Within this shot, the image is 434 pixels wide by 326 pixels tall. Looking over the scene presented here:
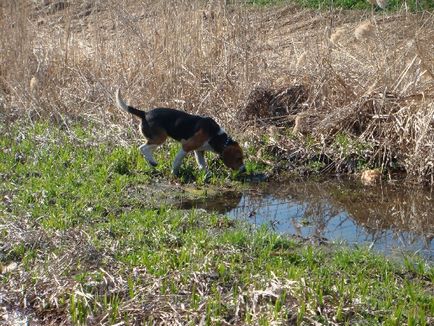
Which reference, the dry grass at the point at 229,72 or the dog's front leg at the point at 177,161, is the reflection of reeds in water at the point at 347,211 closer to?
the dry grass at the point at 229,72

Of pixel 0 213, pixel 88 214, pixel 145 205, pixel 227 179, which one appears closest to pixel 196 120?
pixel 227 179

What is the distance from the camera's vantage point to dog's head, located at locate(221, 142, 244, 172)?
27.5ft

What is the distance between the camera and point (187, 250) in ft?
19.1

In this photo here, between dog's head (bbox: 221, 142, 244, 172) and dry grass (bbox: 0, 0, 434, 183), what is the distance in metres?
0.92

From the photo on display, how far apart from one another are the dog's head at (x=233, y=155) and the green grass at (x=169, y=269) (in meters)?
1.06

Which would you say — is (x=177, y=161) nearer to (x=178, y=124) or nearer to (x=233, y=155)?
(x=178, y=124)

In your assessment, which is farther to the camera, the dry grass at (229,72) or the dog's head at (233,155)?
the dry grass at (229,72)

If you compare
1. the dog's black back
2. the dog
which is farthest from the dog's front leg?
the dog's black back

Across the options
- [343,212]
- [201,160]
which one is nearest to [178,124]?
[201,160]

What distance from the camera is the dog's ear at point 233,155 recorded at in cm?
839

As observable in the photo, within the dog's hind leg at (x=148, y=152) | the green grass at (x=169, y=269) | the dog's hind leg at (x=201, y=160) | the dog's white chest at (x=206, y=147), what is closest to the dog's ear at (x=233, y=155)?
the dog's white chest at (x=206, y=147)

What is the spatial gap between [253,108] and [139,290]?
16.9 ft

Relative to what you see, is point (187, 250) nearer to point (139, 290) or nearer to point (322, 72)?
point (139, 290)

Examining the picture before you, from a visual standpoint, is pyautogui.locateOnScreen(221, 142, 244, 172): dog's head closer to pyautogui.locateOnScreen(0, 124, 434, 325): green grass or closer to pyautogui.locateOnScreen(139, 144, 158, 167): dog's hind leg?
pyautogui.locateOnScreen(139, 144, 158, 167): dog's hind leg
